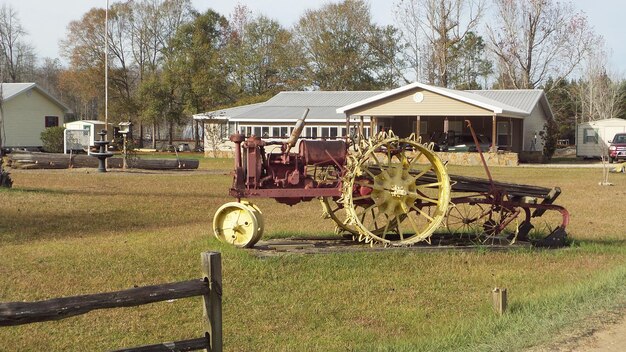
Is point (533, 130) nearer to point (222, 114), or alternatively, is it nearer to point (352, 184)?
point (222, 114)

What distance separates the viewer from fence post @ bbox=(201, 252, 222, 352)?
19.7 ft

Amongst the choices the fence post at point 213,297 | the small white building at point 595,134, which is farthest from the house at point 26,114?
the fence post at point 213,297

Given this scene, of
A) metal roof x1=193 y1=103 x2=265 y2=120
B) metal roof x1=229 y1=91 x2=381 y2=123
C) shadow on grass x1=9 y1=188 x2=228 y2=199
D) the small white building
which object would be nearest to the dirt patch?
shadow on grass x1=9 y1=188 x2=228 y2=199

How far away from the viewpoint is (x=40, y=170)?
101 feet

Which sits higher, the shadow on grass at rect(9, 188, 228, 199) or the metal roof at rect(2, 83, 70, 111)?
the metal roof at rect(2, 83, 70, 111)

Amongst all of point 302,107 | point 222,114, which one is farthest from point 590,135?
point 222,114

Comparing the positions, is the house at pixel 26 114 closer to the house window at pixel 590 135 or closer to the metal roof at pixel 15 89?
the metal roof at pixel 15 89

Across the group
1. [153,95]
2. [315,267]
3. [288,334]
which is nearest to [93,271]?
[315,267]

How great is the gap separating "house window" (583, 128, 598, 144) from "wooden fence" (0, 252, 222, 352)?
4955 centimetres

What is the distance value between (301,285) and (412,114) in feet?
117

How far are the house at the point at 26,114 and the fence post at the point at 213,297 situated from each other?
158 feet

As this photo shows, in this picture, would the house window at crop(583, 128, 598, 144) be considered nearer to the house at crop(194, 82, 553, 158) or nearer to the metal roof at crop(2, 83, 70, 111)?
the house at crop(194, 82, 553, 158)

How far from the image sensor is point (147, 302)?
583 centimetres

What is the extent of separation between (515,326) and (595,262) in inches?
186
